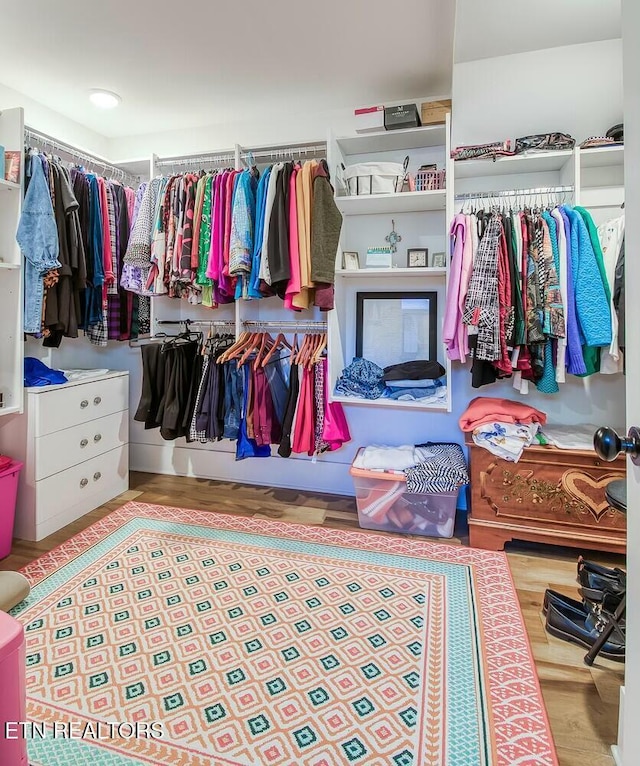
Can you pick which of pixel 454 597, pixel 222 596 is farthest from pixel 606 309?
pixel 222 596

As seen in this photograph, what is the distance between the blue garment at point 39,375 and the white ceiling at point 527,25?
2697mm

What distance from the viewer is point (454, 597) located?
1979 millimetres

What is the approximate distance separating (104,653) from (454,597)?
1366 millimetres

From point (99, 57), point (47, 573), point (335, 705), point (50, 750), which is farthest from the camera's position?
point (99, 57)

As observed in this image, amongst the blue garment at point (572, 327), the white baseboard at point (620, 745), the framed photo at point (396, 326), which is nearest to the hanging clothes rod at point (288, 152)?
the framed photo at point (396, 326)

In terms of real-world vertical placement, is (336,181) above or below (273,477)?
above

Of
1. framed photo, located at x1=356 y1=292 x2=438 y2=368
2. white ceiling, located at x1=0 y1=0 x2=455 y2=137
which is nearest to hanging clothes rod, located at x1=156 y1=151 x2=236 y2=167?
white ceiling, located at x1=0 y1=0 x2=455 y2=137

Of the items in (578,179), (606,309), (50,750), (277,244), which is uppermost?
(578,179)

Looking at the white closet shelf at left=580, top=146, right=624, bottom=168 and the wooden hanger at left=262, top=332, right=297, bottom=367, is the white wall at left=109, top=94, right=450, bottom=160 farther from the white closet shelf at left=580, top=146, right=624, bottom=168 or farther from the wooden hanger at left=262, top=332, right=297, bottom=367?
the wooden hanger at left=262, top=332, right=297, bottom=367

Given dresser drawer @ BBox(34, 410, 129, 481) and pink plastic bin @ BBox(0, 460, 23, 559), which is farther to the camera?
dresser drawer @ BBox(34, 410, 129, 481)

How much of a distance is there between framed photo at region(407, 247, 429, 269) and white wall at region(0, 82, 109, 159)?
2.14 m

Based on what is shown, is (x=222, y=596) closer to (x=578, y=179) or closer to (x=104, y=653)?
(x=104, y=653)

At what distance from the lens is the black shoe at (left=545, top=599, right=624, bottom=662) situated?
5.40ft

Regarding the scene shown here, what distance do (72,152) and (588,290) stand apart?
3.05m
